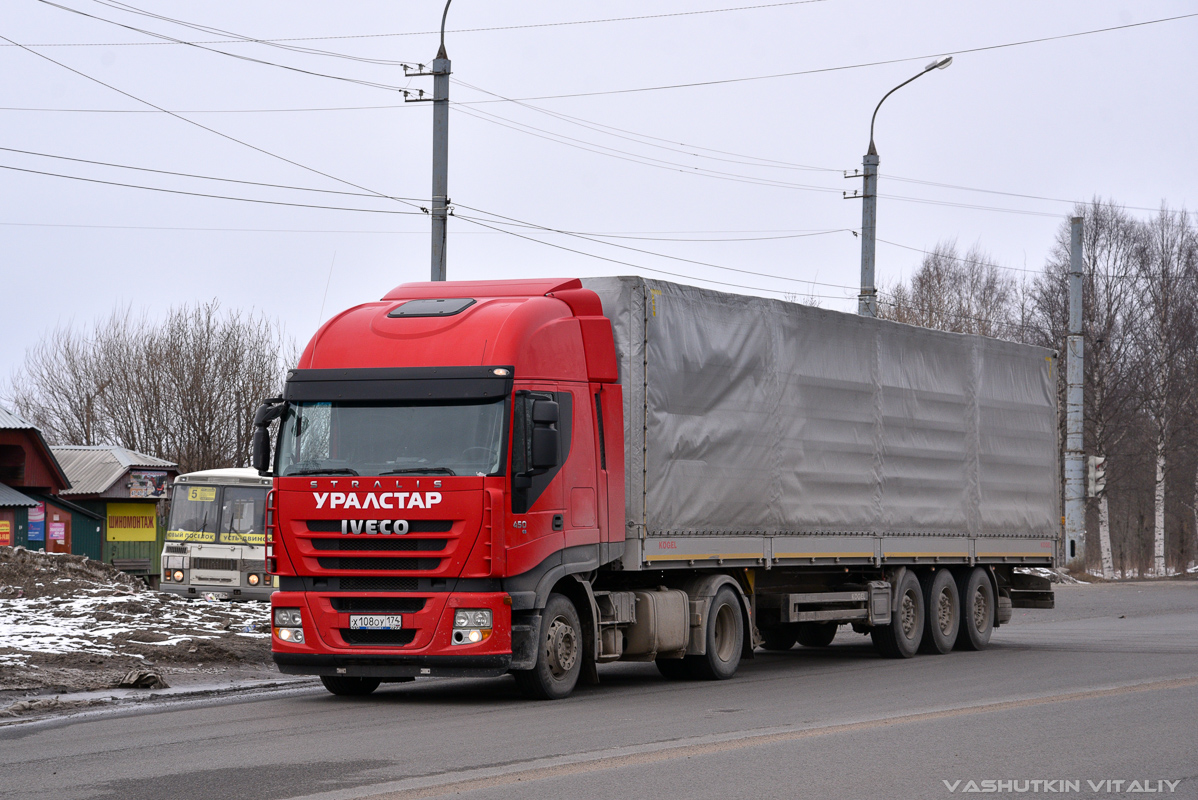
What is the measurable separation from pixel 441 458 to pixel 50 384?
43270mm

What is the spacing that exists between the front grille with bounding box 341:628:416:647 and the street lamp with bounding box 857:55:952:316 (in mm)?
16227

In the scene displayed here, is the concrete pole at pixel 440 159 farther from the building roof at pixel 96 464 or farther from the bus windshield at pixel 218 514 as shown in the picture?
the building roof at pixel 96 464

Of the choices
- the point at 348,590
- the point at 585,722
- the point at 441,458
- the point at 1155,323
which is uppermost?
the point at 1155,323

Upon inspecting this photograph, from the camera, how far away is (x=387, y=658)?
486 inches

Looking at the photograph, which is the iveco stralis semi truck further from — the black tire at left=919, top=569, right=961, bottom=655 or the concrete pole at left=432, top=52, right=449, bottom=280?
the concrete pole at left=432, top=52, right=449, bottom=280

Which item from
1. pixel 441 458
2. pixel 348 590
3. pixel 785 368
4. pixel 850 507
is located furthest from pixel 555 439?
pixel 850 507

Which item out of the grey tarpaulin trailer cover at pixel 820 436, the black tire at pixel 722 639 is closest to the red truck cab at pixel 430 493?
the grey tarpaulin trailer cover at pixel 820 436

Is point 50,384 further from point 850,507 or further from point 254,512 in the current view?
point 850,507

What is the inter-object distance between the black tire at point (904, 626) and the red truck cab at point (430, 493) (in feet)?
21.4

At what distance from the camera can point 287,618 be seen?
12.7 meters

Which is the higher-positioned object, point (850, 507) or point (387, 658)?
point (850, 507)

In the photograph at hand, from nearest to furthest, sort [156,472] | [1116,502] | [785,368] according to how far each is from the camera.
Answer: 1. [785,368]
2. [156,472]
3. [1116,502]

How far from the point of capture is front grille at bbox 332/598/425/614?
1223 centimetres

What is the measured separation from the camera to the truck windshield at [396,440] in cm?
1230
